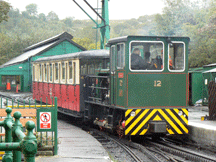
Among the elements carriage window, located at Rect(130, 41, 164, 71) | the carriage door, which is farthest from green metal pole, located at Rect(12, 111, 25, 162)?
the carriage door

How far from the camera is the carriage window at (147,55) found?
1107cm

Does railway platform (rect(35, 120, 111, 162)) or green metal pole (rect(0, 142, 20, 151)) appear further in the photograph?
railway platform (rect(35, 120, 111, 162))

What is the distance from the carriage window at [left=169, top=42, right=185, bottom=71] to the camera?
11406 millimetres

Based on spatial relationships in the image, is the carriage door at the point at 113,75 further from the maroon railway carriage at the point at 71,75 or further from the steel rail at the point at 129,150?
the maroon railway carriage at the point at 71,75

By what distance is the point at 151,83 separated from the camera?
11.2 metres

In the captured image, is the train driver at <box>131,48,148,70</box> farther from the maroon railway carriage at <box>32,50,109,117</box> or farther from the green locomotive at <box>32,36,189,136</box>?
the maroon railway carriage at <box>32,50,109,117</box>

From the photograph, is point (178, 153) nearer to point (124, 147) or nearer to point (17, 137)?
point (124, 147)

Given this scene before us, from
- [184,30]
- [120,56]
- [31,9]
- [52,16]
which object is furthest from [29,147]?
[31,9]

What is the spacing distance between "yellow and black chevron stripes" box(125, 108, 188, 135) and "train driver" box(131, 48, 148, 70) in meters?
1.18

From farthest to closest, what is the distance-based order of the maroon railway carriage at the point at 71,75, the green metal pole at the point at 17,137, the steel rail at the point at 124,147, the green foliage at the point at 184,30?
the green foliage at the point at 184,30
the maroon railway carriage at the point at 71,75
the steel rail at the point at 124,147
the green metal pole at the point at 17,137

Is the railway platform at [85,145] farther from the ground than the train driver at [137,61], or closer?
closer

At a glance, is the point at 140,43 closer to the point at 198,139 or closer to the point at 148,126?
the point at 148,126

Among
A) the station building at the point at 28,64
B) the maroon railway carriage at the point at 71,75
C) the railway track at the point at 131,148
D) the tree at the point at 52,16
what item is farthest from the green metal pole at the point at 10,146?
the tree at the point at 52,16

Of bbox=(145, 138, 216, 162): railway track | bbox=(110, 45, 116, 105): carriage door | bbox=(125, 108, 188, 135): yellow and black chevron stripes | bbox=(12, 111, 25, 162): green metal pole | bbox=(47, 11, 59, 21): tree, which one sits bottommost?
bbox=(145, 138, 216, 162): railway track
